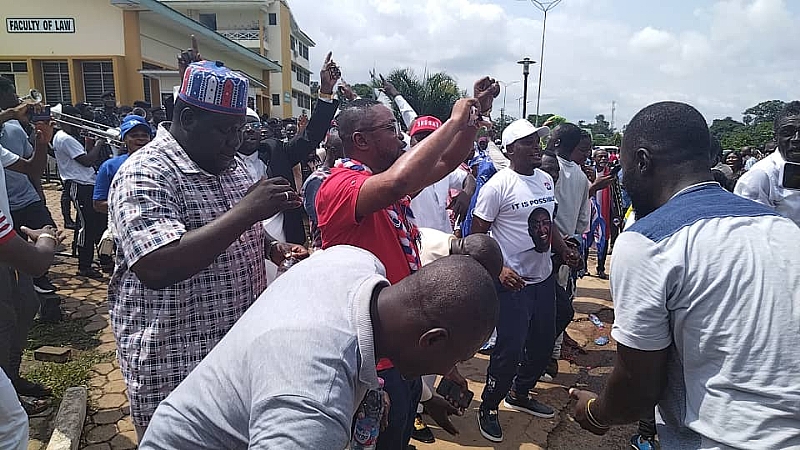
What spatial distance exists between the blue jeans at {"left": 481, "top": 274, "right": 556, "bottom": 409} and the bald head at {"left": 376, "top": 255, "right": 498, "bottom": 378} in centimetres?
211

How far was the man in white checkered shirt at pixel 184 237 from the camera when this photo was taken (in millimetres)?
1698

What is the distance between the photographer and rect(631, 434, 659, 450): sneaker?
344cm

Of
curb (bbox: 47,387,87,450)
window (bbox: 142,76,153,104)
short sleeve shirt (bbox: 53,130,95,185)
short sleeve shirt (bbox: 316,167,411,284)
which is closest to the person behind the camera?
short sleeve shirt (bbox: 316,167,411,284)

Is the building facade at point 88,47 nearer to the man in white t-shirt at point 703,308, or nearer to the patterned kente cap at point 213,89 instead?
the patterned kente cap at point 213,89

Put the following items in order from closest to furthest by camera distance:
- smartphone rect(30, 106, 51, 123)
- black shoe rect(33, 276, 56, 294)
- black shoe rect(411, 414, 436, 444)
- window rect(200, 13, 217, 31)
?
1. black shoe rect(411, 414, 436, 444)
2. smartphone rect(30, 106, 51, 123)
3. black shoe rect(33, 276, 56, 294)
4. window rect(200, 13, 217, 31)

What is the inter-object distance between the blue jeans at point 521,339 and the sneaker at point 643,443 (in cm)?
73

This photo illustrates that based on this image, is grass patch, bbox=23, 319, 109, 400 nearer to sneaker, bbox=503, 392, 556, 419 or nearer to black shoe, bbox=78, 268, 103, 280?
black shoe, bbox=78, 268, 103, 280

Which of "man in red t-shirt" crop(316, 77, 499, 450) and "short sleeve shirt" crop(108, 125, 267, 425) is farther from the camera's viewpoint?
"man in red t-shirt" crop(316, 77, 499, 450)

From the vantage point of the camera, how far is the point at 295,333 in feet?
3.62

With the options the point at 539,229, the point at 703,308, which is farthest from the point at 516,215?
the point at 703,308

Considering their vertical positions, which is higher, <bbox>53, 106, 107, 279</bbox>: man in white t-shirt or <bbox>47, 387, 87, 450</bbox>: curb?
<bbox>53, 106, 107, 279</bbox>: man in white t-shirt

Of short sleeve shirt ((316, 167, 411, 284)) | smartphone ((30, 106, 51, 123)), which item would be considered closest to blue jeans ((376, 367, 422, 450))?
short sleeve shirt ((316, 167, 411, 284))

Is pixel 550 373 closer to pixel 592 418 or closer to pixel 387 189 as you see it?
pixel 592 418

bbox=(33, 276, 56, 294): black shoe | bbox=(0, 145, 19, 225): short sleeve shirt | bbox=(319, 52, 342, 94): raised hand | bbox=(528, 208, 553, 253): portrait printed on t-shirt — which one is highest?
bbox=(319, 52, 342, 94): raised hand
